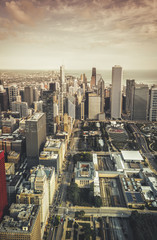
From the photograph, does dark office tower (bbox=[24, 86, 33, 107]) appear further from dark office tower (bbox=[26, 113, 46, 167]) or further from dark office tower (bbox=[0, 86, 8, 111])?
dark office tower (bbox=[26, 113, 46, 167])

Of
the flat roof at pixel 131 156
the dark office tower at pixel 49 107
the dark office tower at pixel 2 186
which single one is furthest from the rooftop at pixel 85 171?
the dark office tower at pixel 49 107

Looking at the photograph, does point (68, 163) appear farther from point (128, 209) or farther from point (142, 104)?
point (142, 104)

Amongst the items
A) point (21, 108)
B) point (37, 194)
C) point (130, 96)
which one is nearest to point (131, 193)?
point (37, 194)

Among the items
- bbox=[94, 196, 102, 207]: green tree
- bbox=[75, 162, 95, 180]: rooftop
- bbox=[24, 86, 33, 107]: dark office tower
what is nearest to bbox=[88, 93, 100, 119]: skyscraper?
bbox=[24, 86, 33, 107]: dark office tower

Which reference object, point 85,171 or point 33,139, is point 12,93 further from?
point 85,171

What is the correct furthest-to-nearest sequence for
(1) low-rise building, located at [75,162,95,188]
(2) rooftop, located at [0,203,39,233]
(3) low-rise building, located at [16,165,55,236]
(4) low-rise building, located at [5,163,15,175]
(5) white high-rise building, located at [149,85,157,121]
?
(5) white high-rise building, located at [149,85,157,121] < (4) low-rise building, located at [5,163,15,175] < (1) low-rise building, located at [75,162,95,188] < (3) low-rise building, located at [16,165,55,236] < (2) rooftop, located at [0,203,39,233]

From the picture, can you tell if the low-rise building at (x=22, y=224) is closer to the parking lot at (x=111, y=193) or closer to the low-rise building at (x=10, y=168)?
the parking lot at (x=111, y=193)

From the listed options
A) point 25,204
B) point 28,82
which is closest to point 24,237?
point 25,204
